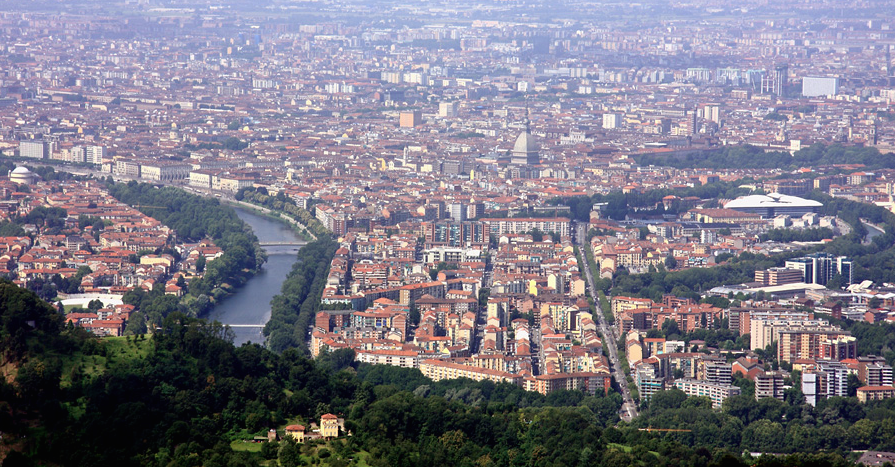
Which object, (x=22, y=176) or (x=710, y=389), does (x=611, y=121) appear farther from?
(x=710, y=389)

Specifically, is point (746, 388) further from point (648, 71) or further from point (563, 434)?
point (648, 71)

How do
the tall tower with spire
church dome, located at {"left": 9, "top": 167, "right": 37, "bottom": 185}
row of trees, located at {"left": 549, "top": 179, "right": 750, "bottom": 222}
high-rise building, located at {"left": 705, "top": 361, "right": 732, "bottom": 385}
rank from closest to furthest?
high-rise building, located at {"left": 705, "top": 361, "right": 732, "bottom": 385}
row of trees, located at {"left": 549, "top": 179, "right": 750, "bottom": 222}
church dome, located at {"left": 9, "top": 167, "right": 37, "bottom": 185}
the tall tower with spire

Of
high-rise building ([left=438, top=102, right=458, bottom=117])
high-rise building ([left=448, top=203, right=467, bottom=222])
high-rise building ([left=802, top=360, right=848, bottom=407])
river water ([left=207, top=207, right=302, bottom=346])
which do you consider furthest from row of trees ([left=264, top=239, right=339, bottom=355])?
high-rise building ([left=438, top=102, right=458, bottom=117])

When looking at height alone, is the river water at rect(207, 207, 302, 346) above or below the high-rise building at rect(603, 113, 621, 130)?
below

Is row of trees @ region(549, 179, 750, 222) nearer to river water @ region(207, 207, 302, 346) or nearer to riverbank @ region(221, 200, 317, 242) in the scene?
riverbank @ region(221, 200, 317, 242)

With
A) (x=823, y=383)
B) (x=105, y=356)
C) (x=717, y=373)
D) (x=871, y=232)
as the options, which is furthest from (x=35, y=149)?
(x=823, y=383)

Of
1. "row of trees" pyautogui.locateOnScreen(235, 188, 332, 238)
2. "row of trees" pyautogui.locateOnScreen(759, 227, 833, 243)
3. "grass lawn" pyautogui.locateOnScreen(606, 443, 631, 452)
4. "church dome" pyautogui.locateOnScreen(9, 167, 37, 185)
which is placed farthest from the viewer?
"church dome" pyautogui.locateOnScreen(9, 167, 37, 185)
